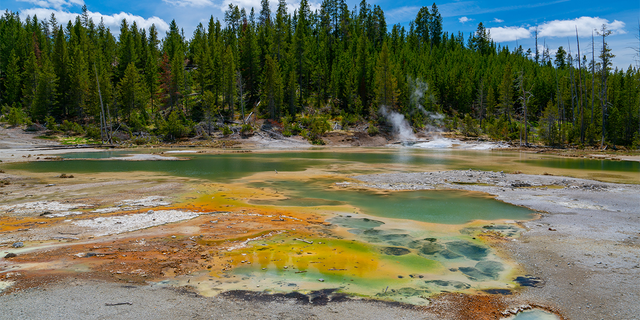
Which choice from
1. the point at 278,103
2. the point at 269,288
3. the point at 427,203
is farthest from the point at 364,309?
the point at 278,103

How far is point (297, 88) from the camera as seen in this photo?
247ft

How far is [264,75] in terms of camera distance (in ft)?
237

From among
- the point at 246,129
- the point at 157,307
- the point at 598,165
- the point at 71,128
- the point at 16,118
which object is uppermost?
the point at 16,118

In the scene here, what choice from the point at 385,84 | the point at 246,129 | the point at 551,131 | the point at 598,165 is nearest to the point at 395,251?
the point at 598,165

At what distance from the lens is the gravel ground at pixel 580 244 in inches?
242

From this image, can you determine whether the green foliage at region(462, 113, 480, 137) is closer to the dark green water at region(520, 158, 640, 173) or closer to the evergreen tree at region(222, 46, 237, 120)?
the dark green water at region(520, 158, 640, 173)

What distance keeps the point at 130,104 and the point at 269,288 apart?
2728 inches

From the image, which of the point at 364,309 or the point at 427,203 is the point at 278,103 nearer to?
the point at 427,203

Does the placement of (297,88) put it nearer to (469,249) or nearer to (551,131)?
(551,131)

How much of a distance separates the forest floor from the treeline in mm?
49218

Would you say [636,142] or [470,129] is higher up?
[470,129]

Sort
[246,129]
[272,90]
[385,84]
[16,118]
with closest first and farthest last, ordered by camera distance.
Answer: [16,118] → [246,129] → [272,90] → [385,84]

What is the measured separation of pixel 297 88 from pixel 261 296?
7159 centimetres

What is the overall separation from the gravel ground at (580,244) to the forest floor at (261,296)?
0.09ft
